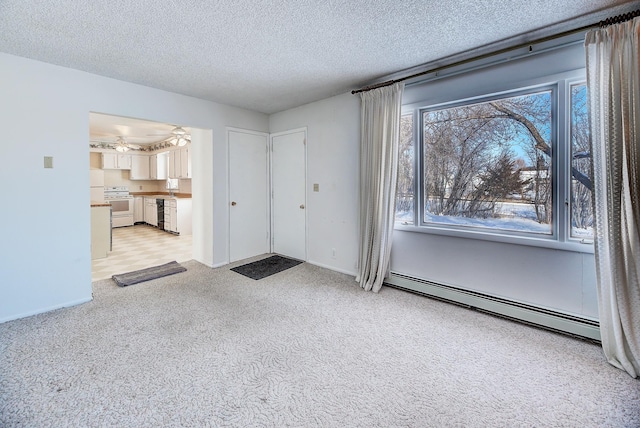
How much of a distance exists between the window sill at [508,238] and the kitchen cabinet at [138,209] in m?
7.73

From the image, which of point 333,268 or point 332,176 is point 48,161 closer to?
point 332,176

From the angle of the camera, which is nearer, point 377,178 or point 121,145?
point 377,178

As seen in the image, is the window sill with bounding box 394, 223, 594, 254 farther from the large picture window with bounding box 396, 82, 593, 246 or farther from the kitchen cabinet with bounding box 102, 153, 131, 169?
the kitchen cabinet with bounding box 102, 153, 131, 169

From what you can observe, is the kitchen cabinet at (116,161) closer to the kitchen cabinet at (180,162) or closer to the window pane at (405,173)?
the kitchen cabinet at (180,162)

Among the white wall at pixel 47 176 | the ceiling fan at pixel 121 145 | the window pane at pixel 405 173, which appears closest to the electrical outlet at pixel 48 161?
the white wall at pixel 47 176

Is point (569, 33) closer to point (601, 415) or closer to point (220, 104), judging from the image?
point (601, 415)

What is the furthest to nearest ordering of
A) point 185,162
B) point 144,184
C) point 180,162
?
point 144,184
point 180,162
point 185,162

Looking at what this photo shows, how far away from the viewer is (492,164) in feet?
8.84

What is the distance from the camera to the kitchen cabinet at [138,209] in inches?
315

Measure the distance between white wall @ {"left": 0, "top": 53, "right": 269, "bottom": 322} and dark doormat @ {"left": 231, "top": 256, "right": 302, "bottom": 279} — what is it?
5.71ft

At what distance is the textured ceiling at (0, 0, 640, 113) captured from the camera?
189 cm

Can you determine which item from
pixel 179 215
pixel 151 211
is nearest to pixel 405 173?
pixel 179 215

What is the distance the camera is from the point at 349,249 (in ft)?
12.5

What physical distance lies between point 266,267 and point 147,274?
1.60m
